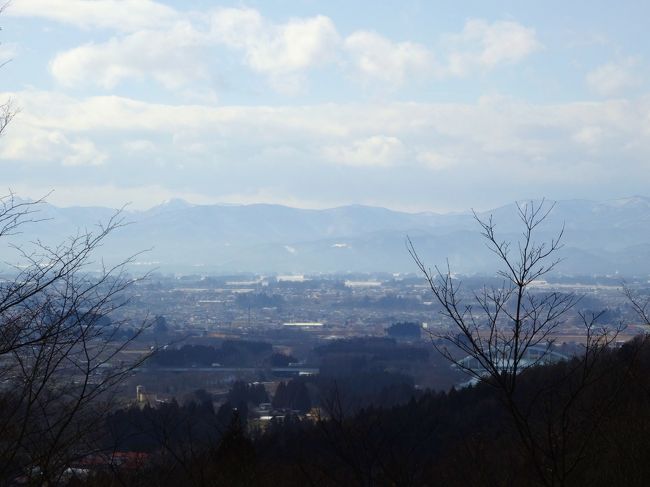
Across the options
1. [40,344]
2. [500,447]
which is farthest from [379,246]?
[40,344]

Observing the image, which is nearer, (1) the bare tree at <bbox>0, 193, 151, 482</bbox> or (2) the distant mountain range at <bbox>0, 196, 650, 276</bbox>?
(1) the bare tree at <bbox>0, 193, 151, 482</bbox>

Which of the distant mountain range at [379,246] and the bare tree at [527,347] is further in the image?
the distant mountain range at [379,246]

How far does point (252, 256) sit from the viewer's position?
15262 centimetres

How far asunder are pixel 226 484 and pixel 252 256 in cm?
14669

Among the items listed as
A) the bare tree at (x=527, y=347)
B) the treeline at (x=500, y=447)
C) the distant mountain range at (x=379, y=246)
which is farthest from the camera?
the distant mountain range at (x=379, y=246)

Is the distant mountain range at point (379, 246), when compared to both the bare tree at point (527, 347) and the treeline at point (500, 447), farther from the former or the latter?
the bare tree at point (527, 347)

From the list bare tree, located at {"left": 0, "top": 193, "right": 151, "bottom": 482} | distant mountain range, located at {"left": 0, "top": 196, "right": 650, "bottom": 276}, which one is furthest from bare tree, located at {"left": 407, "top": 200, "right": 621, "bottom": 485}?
distant mountain range, located at {"left": 0, "top": 196, "right": 650, "bottom": 276}

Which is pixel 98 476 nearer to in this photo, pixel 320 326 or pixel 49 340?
pixel 49 340

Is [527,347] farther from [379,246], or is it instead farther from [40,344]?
[379,246]

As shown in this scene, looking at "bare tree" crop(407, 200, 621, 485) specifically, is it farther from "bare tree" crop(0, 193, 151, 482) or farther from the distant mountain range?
the distant mountain range

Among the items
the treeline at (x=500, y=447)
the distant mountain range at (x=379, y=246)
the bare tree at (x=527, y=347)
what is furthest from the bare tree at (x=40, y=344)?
the distant mountain range at (x=379, y=246)

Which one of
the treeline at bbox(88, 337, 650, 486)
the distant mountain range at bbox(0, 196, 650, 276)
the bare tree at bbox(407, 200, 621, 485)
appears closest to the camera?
the bare tree at bbox(407, 200, 621, 485)

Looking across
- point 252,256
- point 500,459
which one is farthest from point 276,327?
point 252,256

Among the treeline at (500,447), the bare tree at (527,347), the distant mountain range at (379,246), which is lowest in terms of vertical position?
the treeline at (500,447)
